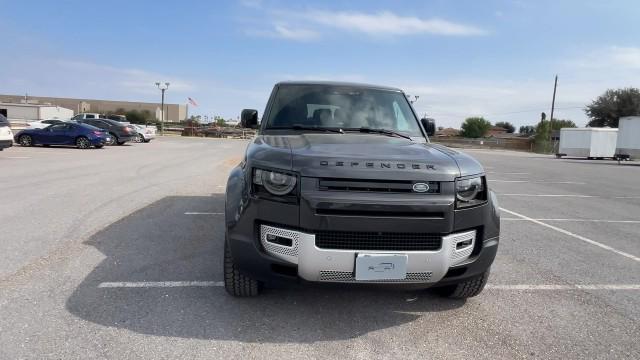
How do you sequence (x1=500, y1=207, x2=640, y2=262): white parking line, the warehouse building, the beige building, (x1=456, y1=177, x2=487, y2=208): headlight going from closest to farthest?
1. (x1=456, y1=177, x2=487, y2=208): headlight
2. (x1=500, y1=207, x2=640, y2=262): white parking line
3. the warehouse building
4. the beige building

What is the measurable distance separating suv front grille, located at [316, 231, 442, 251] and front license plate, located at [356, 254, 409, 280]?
69 mm

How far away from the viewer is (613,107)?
68562 millimetres

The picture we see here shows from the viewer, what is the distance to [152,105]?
125812mm

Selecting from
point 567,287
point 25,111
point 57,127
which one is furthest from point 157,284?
point 25,111

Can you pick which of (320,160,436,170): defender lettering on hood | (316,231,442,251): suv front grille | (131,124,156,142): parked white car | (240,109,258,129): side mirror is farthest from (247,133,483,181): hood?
(131,124,156,142): parked white car

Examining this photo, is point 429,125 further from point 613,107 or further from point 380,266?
point 613,107

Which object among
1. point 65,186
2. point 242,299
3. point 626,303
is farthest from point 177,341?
point 65,186

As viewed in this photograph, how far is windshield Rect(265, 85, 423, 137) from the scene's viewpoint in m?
4.79

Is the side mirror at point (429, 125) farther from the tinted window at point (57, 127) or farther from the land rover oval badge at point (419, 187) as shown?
the tinted window at point (57, 127)

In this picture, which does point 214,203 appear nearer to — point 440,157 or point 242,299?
point 242,299

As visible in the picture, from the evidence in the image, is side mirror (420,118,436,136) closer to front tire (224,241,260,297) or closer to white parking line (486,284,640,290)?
white parking line (486,284,640,290)

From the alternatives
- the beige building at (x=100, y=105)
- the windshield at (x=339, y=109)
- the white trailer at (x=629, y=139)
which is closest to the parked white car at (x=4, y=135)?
the windshield at (x=339, y=109)

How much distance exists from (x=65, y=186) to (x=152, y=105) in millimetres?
123975

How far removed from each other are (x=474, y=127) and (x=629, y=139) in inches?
3445
